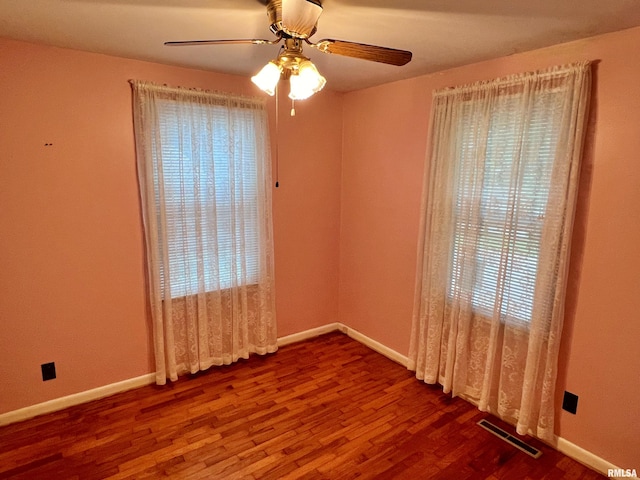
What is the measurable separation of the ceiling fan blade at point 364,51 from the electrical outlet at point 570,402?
209 centimetres

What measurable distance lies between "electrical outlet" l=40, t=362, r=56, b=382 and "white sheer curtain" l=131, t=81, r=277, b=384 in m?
0.65

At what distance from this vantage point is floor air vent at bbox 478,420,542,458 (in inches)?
89.9

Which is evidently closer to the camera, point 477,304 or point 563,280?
point 563,280

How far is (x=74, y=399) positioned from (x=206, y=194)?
1716 millimetres

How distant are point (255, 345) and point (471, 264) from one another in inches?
Answer: 76.5

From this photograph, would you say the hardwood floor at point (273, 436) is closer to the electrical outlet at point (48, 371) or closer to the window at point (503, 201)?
the electrical outlet at point (48, 371)

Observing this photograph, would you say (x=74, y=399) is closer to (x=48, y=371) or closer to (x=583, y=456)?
(x=48, y=371)

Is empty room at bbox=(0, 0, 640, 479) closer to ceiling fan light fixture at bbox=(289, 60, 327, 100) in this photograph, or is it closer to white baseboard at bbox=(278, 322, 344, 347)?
ceiling fan light fixture at bbox=(289, 60, 327, 100)

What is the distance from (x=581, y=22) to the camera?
1789mm

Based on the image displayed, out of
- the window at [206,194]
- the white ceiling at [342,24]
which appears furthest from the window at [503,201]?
the window at [206,194]

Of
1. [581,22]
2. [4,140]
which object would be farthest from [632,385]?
[4,140]

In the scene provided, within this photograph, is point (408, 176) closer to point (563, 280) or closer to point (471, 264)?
point (471, 264)

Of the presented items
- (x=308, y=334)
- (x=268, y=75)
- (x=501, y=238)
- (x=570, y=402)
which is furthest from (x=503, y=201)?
(x=308, y=334)

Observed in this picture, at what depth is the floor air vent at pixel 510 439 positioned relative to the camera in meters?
2.28
